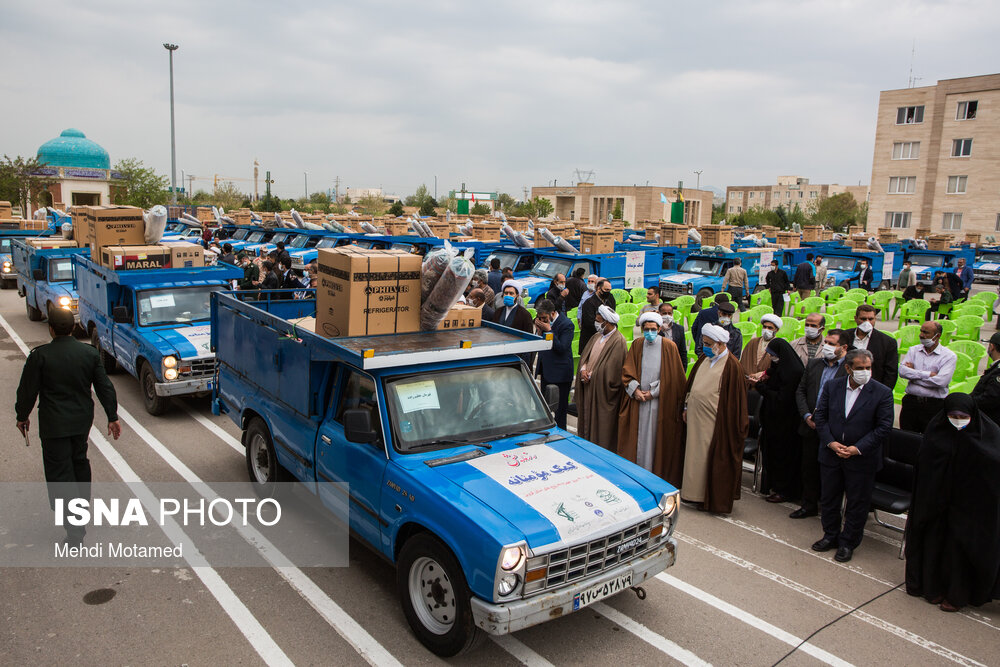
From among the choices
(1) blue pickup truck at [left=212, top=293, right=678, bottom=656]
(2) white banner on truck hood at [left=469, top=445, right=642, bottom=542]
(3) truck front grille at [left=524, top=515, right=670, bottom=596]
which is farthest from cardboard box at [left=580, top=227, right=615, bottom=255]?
(3) truck front grille at [left=524, top=515, right=670, bottom=596]

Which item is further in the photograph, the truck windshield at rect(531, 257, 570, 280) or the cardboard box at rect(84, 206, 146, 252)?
the truck windshield at rect(531, 257, 570, 280)

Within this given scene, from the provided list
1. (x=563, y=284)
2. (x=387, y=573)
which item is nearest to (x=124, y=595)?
(x=387, y=573)

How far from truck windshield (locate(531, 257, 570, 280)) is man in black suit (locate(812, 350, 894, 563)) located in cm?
1280

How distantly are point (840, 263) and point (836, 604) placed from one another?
847 inches

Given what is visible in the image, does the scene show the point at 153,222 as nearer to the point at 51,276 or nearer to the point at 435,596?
the point at 51,276

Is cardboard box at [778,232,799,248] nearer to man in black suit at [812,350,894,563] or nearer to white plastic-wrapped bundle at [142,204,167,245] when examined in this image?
white plastic-wrapped bundle at [142,204,167,245]

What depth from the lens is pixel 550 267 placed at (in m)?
18.9

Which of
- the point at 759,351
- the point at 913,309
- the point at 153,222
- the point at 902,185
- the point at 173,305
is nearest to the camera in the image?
the point at 759,351

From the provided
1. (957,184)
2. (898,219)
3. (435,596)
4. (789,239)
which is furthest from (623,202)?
(435,596)

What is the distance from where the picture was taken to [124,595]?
5020mm

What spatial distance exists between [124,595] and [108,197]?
216ft

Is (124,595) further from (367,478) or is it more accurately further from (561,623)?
(561,623)

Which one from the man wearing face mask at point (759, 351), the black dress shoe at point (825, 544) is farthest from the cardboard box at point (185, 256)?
the black dress shoe at point (825, 544)

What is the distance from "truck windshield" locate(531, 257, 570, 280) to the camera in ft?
61.3
